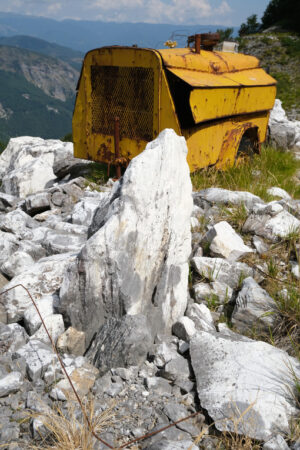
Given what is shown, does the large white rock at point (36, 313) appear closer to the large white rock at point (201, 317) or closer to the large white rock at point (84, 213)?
the large white rock at point (201, 317)

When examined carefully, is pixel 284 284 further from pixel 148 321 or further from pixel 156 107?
pixel 156 107

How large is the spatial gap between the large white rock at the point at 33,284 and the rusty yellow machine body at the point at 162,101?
251cm

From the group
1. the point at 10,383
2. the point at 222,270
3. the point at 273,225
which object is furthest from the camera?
the point at 273,225

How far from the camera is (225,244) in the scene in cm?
335

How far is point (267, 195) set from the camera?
4777 mm

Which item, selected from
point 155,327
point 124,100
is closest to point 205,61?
point 124,100

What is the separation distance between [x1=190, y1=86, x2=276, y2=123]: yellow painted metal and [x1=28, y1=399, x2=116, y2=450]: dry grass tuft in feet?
11.9

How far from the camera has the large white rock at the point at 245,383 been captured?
1.83 metres

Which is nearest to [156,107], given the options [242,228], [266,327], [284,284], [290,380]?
[242,228]

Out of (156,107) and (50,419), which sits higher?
(156,107)

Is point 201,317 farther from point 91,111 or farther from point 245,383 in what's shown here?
point 91,111

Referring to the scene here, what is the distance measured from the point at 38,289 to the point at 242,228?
2064 mm

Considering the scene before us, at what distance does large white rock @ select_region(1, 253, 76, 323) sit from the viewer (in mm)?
2646

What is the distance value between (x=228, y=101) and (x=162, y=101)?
1156 millimetres
